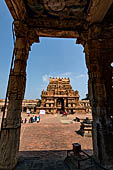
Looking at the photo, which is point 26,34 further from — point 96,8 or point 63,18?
point 96,8

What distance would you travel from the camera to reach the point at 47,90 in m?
30.9

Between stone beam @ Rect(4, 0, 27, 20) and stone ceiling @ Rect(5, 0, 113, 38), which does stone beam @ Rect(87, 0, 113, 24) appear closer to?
stone ceiling @ Rect(5, 0, 113, 38)

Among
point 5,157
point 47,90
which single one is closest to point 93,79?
point 5,157

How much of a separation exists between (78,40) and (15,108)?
437 centimetres

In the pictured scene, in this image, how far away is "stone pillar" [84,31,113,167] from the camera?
286cm

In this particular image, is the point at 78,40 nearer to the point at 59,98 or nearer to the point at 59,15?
the point at 59,15

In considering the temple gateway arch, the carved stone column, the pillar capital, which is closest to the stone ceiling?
the temple gateway arch

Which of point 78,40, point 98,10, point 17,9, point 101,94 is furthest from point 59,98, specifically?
point 17,9

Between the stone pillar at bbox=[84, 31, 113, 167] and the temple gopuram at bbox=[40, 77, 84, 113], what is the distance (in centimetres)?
2455

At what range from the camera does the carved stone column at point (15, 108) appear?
2.79m

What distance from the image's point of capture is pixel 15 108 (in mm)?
3123

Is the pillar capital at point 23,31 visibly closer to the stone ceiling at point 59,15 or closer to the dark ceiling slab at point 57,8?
the stone ceiling at point 59,15

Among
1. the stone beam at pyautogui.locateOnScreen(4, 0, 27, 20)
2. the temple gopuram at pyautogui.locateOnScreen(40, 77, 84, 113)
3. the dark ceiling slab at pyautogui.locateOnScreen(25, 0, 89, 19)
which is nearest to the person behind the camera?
the stone beam at pyautogui.locateOnScreen(4, 0, 27, 20)

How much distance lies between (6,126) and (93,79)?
11.7 feet
